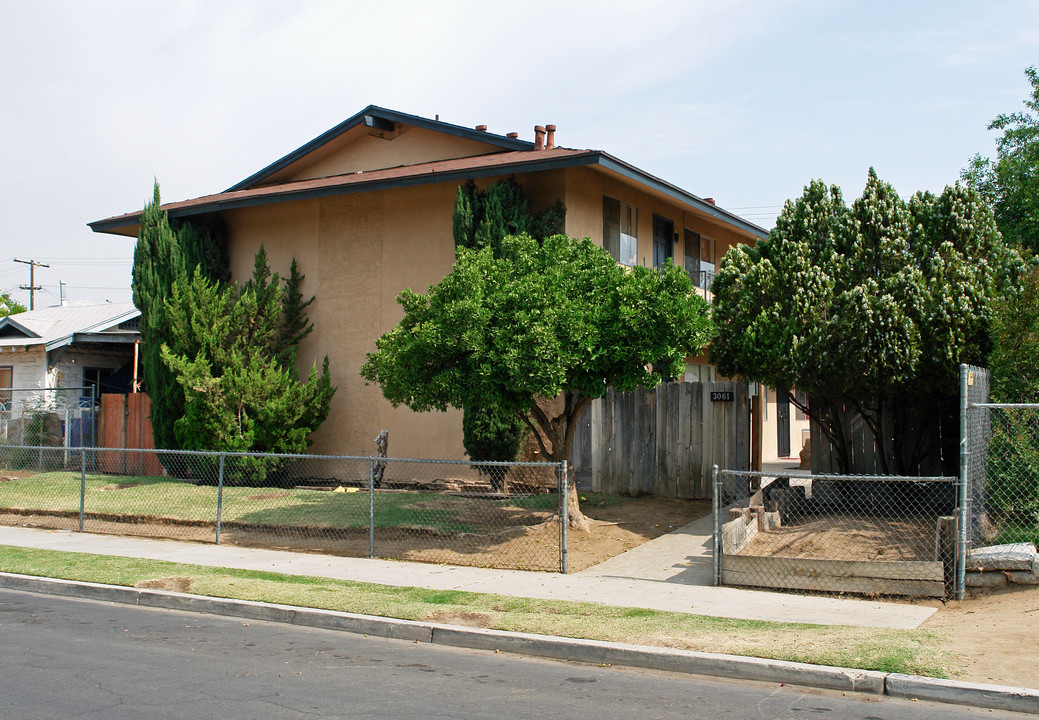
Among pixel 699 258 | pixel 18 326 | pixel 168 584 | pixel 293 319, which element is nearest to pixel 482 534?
pixel 168 584

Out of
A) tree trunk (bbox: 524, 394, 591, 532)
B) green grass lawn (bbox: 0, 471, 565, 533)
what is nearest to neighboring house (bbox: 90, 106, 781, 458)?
green grass lawn (bbox: 0, 471, 565, 533)

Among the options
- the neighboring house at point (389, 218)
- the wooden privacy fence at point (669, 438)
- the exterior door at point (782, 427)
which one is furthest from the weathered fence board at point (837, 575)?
the exterior door at point (782, 427)

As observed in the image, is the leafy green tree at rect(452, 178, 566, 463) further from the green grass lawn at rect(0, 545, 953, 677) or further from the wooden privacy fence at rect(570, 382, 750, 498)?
the green grass lawn at rect(0, 545, 953, 677)

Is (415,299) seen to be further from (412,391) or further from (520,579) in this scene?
(520,579)

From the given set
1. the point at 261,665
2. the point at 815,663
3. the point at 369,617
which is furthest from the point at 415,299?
the point at 815,663

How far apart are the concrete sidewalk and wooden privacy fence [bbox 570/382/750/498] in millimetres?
1630

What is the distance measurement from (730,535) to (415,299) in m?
5.37

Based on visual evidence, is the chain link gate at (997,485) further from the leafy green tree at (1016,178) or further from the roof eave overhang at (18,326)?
the roof eave overhang at (18,326)

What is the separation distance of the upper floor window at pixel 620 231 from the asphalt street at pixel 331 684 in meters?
11.5

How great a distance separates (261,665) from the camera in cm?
749

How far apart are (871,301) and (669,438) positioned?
4.75 meters

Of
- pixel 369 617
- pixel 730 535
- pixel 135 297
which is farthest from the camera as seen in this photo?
pixel 135 297

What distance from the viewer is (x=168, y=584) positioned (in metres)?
10.6

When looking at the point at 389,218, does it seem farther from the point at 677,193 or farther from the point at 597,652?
the point at 597,652
